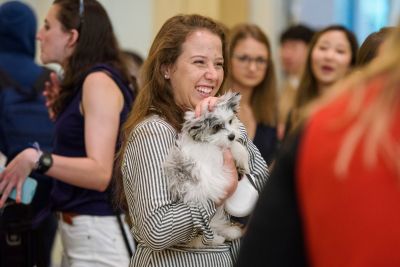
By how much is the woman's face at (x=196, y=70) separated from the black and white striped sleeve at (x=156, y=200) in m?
0.22

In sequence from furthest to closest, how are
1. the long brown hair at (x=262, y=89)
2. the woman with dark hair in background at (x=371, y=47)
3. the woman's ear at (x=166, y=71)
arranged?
the long brown hair at (x=262, y=89)
the woman with dark hair in background at (x=371, y=47)
the woman's ear at (x=166, y=71)

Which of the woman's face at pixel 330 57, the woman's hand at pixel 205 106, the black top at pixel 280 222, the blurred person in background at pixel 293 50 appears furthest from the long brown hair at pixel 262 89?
the black top at pixel 280 222

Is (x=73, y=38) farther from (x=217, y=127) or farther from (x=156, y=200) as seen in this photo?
(x=156, y=200)

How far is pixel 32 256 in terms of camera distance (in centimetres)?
379

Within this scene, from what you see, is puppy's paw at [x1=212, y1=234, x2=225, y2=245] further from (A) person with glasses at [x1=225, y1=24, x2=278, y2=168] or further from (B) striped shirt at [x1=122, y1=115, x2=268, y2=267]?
(A) person with glasses at [x1=225, y1=24, x2=278, y2=168]

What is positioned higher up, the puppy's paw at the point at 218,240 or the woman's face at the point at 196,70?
the woman's face at the point at 196,70

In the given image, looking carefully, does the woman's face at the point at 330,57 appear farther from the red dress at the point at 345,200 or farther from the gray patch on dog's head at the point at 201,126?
the red dress at the point at 345,200

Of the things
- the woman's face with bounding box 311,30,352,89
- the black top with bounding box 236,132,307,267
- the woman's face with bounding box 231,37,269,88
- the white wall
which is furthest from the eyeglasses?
the black top with bounding box 236,132,307,267

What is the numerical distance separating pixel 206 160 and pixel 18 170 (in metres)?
1.16

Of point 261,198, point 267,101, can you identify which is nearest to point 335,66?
point 267,101

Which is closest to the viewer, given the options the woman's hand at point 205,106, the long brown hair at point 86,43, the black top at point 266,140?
the woman's hand at point 205,106

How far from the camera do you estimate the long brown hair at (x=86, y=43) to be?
12.0 feet

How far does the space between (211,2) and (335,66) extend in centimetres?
248

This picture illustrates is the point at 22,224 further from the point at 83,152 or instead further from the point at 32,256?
the point at 83,152
